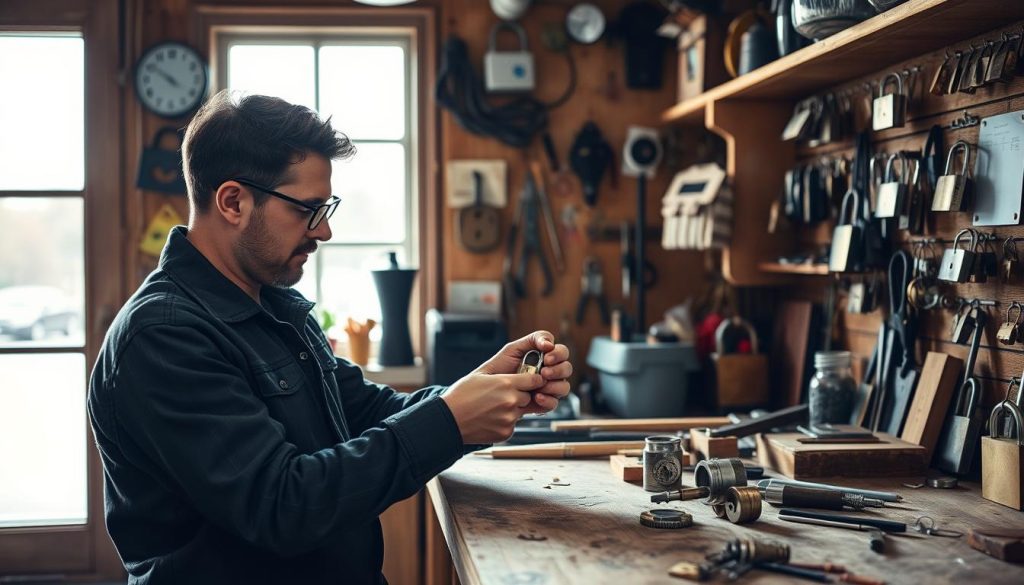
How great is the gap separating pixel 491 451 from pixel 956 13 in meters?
1.43

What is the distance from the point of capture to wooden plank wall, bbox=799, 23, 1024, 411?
6.84 ft

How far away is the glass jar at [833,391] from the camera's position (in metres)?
2.53

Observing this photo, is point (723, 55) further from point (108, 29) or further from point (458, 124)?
point (108, 29)

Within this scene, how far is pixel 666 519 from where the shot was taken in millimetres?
1724

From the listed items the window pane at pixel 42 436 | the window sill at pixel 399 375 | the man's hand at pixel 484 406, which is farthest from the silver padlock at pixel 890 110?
the window pane at pixel 42 436

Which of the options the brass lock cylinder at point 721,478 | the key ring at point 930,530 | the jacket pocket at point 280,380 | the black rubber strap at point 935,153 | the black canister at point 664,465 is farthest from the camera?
the black rubber strap at point 935,153

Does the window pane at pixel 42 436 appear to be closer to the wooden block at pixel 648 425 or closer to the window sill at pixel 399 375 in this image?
the window sill at pixel 399 375

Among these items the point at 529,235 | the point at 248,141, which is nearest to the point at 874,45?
the point at 248,141

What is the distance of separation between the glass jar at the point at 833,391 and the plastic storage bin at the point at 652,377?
687mm

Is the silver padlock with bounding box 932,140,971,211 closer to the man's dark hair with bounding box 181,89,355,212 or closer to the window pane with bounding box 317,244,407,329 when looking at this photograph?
the man's dark hair with bounding box 181,89,355,212

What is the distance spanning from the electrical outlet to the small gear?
2.07 m

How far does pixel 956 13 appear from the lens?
1.95m

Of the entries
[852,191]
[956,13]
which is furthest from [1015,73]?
[852,191]

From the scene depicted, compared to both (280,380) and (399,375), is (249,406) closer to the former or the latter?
(280,380)
